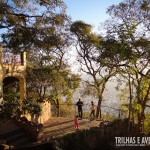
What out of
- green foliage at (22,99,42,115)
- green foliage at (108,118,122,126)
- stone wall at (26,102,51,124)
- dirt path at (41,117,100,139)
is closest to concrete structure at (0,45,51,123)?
stone wall at (26,102,51,124)

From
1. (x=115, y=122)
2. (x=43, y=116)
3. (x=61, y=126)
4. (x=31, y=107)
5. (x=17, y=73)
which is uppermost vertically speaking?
(x=17, y=73)

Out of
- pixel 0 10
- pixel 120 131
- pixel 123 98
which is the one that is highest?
pixel 0 10

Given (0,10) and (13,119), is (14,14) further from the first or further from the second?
(13,119)

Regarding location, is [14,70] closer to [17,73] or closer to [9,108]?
[17,73]

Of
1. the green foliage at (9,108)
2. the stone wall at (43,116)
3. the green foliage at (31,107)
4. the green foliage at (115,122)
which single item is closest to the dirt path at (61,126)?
the stone wall at (43,116)

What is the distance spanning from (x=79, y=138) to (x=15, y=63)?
8.24m

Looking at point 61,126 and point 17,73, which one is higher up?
point 17,73

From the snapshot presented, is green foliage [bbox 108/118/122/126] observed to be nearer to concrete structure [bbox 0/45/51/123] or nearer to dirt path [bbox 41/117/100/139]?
dirt path [bbox 41/117/100/139]

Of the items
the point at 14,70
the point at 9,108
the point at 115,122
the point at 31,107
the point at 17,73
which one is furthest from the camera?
the point at 115,122

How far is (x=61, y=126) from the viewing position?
22500mm

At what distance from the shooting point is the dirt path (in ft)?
63.7

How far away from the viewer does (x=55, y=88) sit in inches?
1145

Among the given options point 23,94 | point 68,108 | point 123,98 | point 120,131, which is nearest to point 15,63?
point 23,94

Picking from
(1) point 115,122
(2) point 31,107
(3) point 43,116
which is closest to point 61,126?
(3) point 43,116
